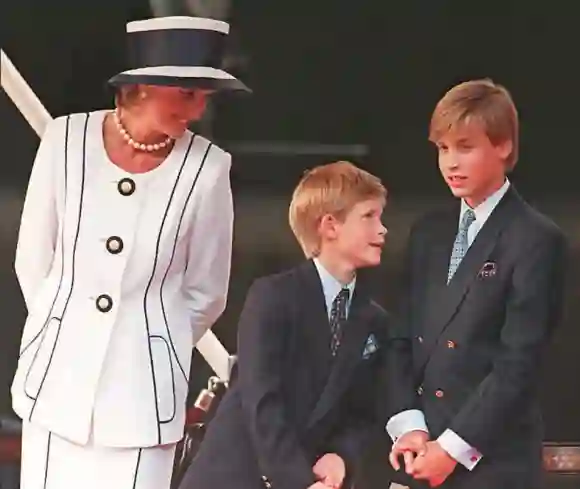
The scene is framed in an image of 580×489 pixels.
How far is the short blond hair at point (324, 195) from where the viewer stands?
1564 mm

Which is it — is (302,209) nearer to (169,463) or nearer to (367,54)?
(367,54)

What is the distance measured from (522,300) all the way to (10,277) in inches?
31.1

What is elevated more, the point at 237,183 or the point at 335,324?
the point at 237,183

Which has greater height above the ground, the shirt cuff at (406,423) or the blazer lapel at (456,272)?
the blazer lapel at (456,272)

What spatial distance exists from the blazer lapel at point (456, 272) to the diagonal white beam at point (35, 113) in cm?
32

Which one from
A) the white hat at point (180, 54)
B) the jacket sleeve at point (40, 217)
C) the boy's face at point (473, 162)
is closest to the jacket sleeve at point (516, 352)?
the boy's face at point (473, 162)

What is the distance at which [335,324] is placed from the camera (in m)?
1.55

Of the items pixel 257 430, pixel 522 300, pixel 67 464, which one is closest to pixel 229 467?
pixel 257 430

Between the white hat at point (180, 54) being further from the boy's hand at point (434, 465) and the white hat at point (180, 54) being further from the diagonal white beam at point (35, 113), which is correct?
the boy's hand at point (434, 465)

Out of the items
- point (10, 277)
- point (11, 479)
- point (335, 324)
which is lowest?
point (11, 479)

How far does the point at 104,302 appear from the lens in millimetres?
1476

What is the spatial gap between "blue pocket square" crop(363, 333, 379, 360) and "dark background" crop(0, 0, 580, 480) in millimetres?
176

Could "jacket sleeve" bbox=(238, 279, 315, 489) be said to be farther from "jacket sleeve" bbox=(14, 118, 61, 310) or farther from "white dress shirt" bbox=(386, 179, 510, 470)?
"jacket sleeve" bbox=(14, 118, 61, 310)

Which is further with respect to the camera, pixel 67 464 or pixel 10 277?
pixel 10 277
